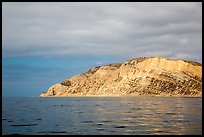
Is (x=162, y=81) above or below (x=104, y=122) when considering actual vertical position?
above

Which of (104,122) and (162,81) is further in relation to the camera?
(162,81)

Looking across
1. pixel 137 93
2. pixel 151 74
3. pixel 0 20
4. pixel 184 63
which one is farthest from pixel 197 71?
pixel 0 20

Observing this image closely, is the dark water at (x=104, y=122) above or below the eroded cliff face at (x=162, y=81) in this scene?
below

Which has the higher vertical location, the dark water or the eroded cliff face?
the eroded cliff face

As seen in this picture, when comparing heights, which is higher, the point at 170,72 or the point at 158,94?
the point at 170,72

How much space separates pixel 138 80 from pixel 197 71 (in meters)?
39.4

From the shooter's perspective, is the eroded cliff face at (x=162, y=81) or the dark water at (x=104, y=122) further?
the eroded cliff face at (x=162, y=81)

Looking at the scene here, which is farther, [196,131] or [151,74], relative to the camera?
[151,74]

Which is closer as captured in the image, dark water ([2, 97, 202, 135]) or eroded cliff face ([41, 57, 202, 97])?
dark water ([2, 97, 202, 135])

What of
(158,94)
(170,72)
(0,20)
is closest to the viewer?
(0,20)

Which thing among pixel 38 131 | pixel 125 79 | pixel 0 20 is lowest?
pixel 38 131

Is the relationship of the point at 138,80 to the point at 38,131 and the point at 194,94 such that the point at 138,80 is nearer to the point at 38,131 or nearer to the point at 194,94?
the point at 194,94

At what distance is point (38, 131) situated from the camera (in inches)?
1131

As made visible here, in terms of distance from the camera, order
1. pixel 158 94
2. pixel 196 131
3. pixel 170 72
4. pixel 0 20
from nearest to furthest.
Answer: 1. pixel 0 20
2. pixel 196 131
3. pixel 158 94
4. pixel 170 72
